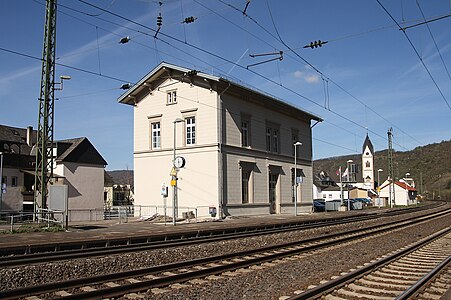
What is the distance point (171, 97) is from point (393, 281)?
96.3 ft

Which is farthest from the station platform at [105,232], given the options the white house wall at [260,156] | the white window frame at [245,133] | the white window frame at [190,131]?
the white window frame at [190,131]

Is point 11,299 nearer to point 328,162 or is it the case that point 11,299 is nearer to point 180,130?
point 180,130

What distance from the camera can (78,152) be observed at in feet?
164

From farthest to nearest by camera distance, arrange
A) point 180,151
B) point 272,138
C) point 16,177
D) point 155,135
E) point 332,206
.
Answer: point 332,206 → point 16,177 → point 272,138 → point 155,135 → point 180,151

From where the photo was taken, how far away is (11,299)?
8.33 metres

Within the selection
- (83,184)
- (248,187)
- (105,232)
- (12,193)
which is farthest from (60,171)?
(105,232)

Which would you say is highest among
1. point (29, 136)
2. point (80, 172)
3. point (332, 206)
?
point (29, 136)

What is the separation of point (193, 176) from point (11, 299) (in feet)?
89.1

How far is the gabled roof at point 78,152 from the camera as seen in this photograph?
48.8 m

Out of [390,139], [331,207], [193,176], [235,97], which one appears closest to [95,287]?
[193,176]

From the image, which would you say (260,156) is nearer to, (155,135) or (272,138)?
(272,138)

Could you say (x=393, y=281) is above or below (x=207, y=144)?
below

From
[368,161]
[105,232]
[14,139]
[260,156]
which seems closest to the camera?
[105,232]

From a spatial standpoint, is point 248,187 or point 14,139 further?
point 14,139
